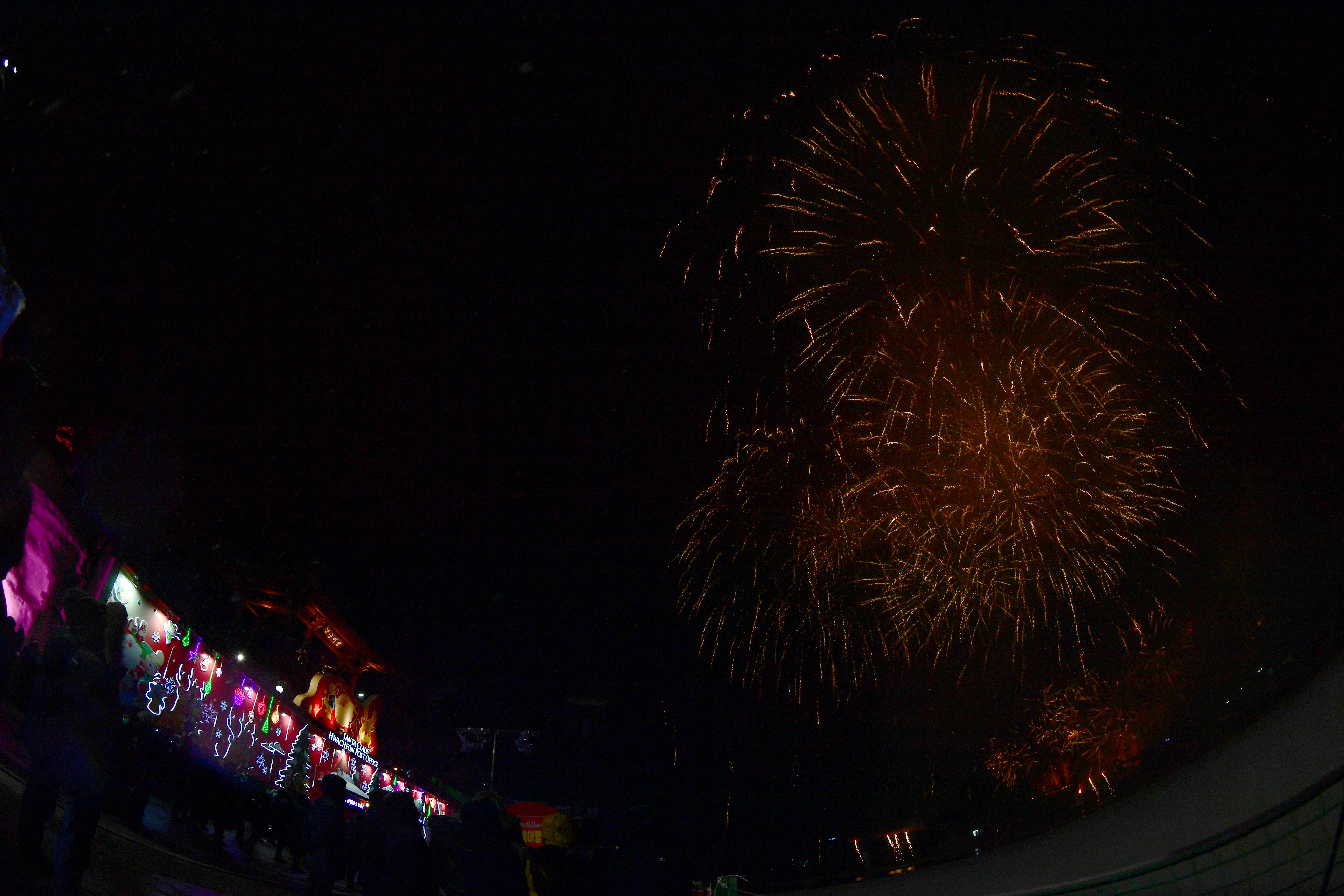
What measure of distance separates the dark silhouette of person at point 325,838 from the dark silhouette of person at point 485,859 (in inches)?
85.8

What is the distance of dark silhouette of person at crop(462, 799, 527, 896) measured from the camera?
13.2ft

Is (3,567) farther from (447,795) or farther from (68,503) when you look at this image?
(447,795)

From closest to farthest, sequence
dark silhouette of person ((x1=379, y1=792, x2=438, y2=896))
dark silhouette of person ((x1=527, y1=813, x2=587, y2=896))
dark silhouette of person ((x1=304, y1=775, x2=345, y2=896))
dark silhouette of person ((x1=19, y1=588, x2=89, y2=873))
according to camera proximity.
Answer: dark silhouette of person ((x1=19, y1=588, x2=89, y2=873))
dark silhouette of person ((x1=527, y1=813, x2=587, y2=896))
dark silhouette of person ((x1=379, y1=792, x2=438, y2=896))
dark silhouette of person ((x1=304, y1=775, x2=345, y2=896))

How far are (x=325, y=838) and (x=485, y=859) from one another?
257cm

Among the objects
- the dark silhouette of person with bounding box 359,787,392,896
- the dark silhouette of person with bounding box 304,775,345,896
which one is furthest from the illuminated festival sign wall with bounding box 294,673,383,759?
the dark silhouette of person with bounding box 359,787,392,896

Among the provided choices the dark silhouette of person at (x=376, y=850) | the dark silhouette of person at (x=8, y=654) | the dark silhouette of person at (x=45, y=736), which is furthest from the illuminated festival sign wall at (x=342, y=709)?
the dark silhouette of person at (x=45, y=736)

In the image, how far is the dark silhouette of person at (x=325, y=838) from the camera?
5688mm

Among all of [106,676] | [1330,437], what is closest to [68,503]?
[106,676]

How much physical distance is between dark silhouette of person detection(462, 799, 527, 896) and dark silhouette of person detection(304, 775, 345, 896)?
85.8 inches

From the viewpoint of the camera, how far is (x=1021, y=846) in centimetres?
1453

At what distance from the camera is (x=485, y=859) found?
4027 mm

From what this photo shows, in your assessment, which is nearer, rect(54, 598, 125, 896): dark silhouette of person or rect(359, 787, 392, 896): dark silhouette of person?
rect(54, 598, 125, 896): dark silhouette of person

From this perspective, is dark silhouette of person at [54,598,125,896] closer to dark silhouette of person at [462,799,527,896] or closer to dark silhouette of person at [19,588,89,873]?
dark silhouette of person at [19,588,89,873]

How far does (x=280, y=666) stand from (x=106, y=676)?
59.8 ft
